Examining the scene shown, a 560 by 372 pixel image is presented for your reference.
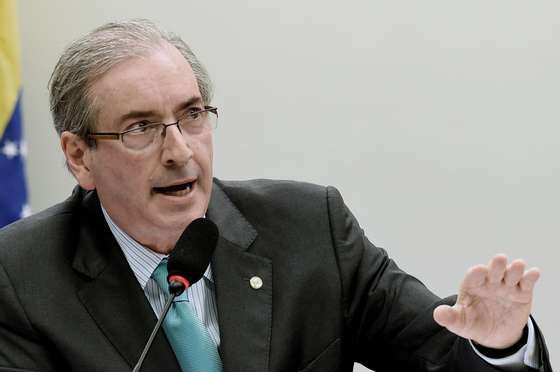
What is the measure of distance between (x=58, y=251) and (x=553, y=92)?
1812 mm

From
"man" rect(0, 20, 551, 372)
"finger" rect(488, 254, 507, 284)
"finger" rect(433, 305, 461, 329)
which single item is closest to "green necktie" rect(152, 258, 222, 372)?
"man" rect(0, 20, 551, 372)

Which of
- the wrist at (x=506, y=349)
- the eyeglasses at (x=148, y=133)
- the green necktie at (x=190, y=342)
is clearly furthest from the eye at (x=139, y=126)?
the wrist at (x=506, y=349)

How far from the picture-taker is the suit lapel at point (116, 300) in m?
2.07

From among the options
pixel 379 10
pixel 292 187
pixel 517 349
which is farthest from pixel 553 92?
pixel 517 349

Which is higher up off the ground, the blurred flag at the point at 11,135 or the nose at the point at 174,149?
the nose at the point at 174,149

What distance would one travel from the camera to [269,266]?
225cm

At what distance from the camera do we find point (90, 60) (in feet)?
6.88

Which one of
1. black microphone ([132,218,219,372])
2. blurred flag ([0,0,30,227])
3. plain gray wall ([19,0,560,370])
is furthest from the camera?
blurred flag ([0,0,30,227])

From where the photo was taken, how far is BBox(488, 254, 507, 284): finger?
1.81 metres

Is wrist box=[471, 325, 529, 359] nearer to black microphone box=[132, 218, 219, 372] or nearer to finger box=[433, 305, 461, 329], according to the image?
finger box=[433, 305, 461, 329]

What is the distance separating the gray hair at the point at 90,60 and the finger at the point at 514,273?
0.87 m

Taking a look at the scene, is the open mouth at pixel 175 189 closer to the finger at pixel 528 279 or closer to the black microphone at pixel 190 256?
the black microphone at pixel 190 256

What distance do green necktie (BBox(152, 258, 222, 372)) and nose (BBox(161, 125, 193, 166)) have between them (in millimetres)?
314

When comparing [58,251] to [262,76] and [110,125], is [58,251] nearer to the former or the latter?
[110,125]
